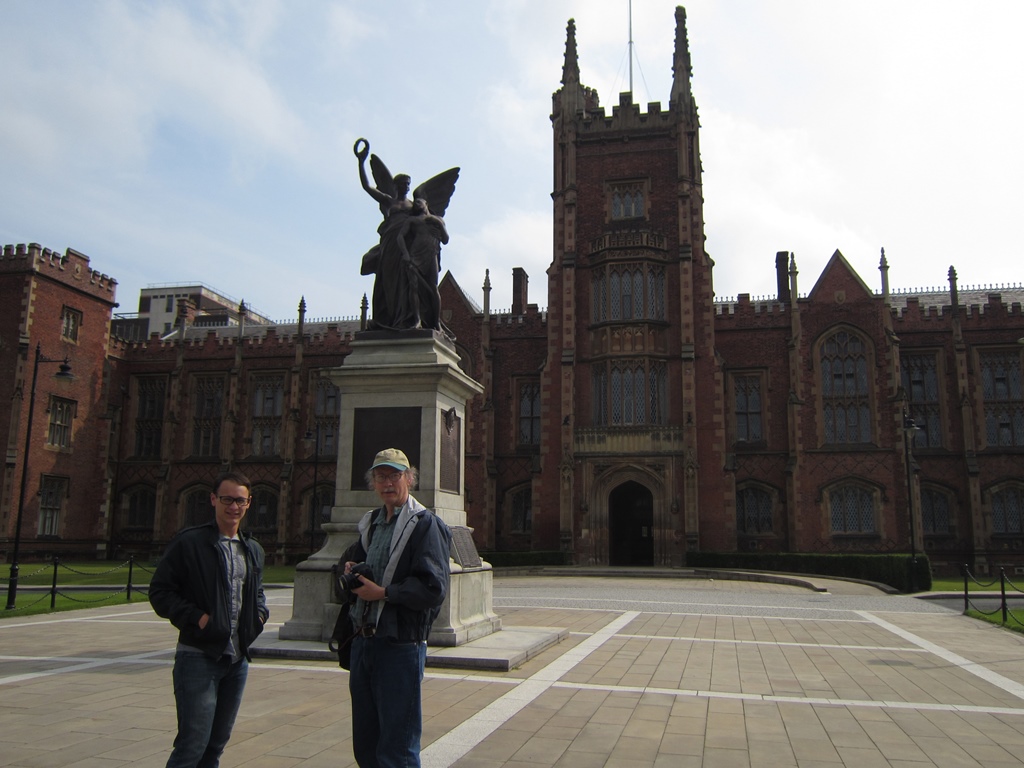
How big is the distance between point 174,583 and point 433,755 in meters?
2.35

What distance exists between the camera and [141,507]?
41.7 m

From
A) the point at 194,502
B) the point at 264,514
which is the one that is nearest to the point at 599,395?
the point at 264,514

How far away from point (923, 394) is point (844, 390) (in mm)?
3813

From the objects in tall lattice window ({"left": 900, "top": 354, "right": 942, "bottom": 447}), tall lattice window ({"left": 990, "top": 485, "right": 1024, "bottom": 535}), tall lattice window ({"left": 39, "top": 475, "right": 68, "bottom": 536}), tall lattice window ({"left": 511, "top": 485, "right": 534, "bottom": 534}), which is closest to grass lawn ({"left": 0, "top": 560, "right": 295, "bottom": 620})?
tall lattice window ({"left": 39, "top": 475, "right": 68, "bottom": 536})

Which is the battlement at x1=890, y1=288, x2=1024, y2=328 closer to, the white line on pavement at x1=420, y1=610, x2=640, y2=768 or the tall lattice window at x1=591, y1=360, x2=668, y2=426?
the tall lattice window at x1=591, y1=360, x2=668, y2=426

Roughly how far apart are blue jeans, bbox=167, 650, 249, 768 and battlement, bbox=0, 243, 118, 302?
36.4 metres

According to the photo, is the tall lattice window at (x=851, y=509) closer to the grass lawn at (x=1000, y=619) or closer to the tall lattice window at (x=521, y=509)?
the tall lattice window at (x=521, y=509)

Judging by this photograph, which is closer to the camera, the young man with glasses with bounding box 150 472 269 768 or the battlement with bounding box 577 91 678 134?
the young man with glasses with bounding box 150 472 269 768

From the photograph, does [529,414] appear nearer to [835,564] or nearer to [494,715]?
[835,564]

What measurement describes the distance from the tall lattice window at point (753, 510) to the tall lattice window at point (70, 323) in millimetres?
30691

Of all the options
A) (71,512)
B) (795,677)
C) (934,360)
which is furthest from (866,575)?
(71,512)

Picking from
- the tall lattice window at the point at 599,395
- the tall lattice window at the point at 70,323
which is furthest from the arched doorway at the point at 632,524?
the tall lattice window at the point at 70,323

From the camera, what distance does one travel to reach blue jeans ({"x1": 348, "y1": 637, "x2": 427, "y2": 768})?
4250mm

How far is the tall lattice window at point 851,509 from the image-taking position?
33.0 meters
